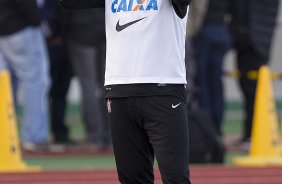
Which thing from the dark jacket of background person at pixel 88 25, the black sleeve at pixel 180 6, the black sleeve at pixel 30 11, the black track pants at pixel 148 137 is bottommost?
the black track pants at pixel 148 137

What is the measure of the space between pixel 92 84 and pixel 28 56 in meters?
0.71

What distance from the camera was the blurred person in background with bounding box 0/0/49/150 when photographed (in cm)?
980

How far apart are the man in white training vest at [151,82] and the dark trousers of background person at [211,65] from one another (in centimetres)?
515

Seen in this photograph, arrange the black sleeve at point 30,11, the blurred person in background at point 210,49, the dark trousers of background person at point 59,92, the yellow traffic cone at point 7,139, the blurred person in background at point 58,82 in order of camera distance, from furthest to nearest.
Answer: the dark trousers of background person at point 59,92
the blurred person in background at point 58,82
the blurred person in background at point 210,49
the black sleeve at point 30,11
the yellow traffic cone at point 7,139

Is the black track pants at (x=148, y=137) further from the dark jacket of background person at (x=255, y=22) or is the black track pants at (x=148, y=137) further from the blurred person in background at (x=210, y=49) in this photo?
the dark jacket of background person at (x=255, y=22)

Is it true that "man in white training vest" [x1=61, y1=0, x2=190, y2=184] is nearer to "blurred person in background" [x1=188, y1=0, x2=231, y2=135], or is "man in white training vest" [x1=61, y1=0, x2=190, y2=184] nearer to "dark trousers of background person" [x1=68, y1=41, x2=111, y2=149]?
"dark trousers of background person" [x1=68, y1=41, x2=111, y2=149]

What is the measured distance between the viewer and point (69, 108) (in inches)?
606

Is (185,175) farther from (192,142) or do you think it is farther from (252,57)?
(252,57)

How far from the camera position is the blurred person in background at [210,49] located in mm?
10289

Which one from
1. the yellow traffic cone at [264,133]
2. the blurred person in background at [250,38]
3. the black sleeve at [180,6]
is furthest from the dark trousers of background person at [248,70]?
the black sleeve at [180,6]

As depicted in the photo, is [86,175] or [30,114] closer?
[86,175]

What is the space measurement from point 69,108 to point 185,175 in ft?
33.9

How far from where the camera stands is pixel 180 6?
5.12 m

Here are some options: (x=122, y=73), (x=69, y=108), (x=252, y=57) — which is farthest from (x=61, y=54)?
(x=122, y=73)
